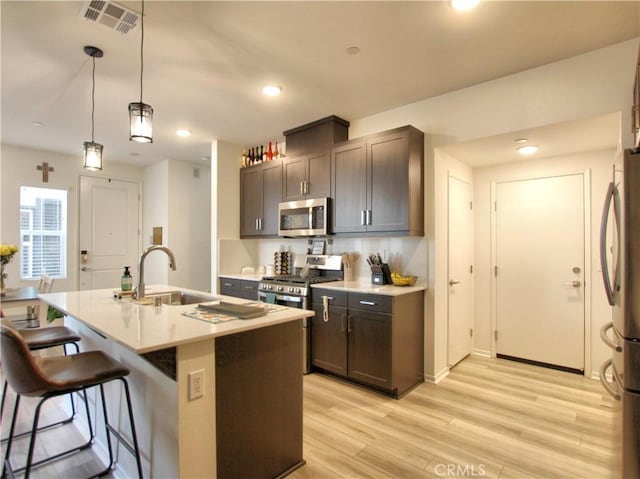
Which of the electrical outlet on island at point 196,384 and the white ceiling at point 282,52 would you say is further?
the white ceiling at point 282,52

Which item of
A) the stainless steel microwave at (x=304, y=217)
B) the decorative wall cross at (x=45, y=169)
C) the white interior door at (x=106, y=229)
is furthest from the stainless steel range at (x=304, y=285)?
the decorative wall cross at (x=45, y=169)

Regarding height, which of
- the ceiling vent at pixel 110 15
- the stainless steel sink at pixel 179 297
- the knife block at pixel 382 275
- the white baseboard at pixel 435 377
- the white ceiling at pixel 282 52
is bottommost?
the white baseboard at pixel 435 377

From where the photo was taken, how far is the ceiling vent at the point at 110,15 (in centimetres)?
197

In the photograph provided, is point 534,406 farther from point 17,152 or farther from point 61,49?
point 17,152

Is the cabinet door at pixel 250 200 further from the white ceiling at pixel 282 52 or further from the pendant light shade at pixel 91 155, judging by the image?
the pendant light shade at pixel 91 155

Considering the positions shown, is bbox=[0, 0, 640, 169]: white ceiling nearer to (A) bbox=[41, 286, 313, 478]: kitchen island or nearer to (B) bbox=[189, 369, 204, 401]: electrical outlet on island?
(A) bbox=[41, 286, 313, 478]: kitchen island

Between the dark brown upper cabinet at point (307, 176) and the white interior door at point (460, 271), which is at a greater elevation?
the dark brown upper cabinet at point (307, 176)

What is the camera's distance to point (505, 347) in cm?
390

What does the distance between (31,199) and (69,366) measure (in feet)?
15.0

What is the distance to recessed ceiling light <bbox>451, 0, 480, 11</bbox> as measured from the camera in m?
1.95

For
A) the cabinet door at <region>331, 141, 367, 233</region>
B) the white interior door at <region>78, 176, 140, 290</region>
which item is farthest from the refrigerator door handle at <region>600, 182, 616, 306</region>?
the white interior door at <region>78, 176, 140, 290</region>

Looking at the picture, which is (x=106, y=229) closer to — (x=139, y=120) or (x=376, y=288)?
(x=139, y=120)

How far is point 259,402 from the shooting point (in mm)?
1822

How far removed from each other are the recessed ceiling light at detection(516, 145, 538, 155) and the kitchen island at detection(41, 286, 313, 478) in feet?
8.97
